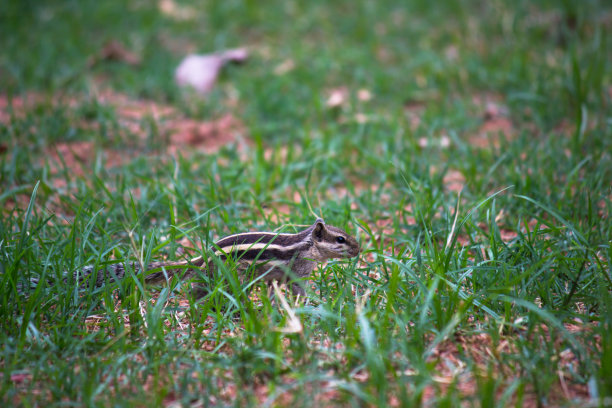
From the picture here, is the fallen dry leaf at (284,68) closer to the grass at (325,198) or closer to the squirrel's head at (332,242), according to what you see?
the grass at (325,198)

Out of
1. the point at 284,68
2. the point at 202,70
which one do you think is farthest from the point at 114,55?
the point at 284,68

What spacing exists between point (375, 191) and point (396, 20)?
5.02m

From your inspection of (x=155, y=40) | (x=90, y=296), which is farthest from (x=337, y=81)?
(x=90, y=296)

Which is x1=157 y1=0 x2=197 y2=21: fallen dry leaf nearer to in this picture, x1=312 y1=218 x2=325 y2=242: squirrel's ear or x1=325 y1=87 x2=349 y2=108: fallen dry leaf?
x1=325 y1=87 x2=349 y2=108: fallen dry leaf

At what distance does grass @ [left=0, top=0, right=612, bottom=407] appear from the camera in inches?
96.4

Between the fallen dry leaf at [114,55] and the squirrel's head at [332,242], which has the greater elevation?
the fallen dry leaf at [114,55]

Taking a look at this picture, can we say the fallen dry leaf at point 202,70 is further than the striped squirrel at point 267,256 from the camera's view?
Yes

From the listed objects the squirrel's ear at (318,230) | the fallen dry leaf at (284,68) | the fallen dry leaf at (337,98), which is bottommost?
the fallen dry leaf at (337,98)

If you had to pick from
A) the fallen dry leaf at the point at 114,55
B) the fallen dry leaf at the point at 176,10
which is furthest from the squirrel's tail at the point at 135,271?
the fallen dry leaf at the point at 176,10

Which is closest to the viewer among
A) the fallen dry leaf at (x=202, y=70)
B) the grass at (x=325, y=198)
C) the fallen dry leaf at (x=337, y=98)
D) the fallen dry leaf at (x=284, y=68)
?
the grass at (x=325, y=198)

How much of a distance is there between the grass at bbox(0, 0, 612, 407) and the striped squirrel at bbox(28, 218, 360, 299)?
3.7 inches

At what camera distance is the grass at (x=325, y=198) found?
2.45 meters

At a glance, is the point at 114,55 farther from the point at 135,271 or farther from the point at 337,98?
the point at 135,271

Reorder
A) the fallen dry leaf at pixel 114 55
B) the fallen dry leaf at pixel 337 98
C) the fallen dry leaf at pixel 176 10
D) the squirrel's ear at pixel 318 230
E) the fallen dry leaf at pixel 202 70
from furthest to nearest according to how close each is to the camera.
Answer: the fallen dry leaf at pixel 176 10
the fallen dry leaf at pixel 114 55
the fallen dry leaf at pixel 202 70
the fallen dry leaf at pixel 337 98
the squirrel's ear at pixel 318 230
